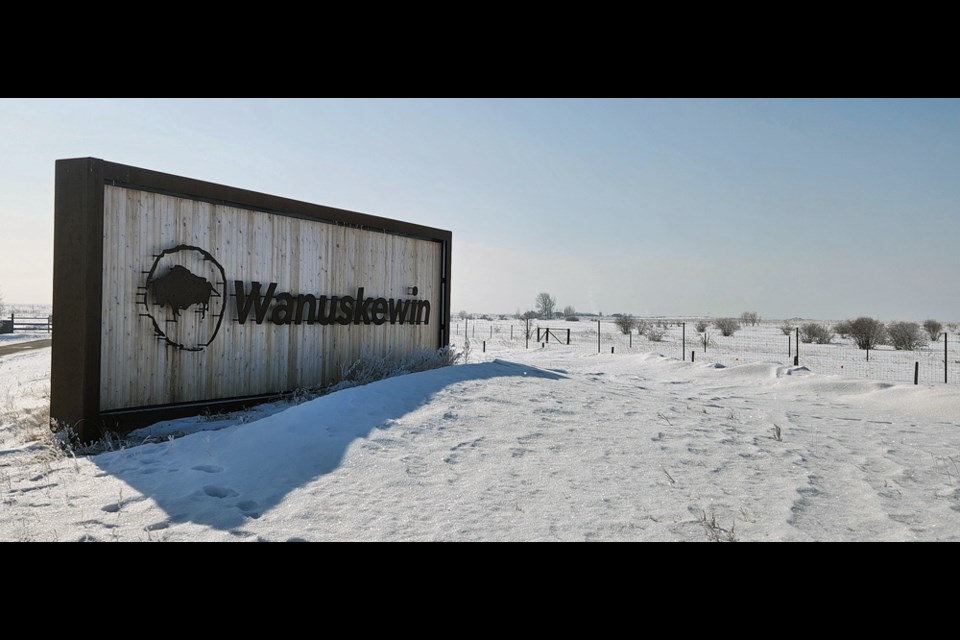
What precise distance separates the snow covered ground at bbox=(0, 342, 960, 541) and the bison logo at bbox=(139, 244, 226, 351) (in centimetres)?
135

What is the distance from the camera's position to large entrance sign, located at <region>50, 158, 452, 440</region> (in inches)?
303

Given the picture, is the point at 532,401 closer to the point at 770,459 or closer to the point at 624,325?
the point at 770,459

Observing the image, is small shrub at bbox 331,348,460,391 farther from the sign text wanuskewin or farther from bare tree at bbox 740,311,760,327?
bare tree at bbox 740,311,760,327

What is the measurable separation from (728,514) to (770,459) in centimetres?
211

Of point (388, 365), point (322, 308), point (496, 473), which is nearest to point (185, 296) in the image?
point (322, 308)

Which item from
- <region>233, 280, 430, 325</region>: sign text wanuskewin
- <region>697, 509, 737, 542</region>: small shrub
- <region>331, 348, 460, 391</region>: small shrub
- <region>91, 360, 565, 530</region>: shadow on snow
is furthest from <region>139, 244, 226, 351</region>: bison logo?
<region>697, 509, 737, 542</region>: small shrub

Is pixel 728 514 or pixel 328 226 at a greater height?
pixel 328 226

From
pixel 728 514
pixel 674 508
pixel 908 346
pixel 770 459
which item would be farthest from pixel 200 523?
pixel 908 346

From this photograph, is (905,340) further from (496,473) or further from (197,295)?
(197,295)

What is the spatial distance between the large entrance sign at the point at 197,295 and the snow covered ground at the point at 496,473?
0.70 metres

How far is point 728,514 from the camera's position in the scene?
4527 mm

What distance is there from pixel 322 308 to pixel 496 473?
642 centimetres

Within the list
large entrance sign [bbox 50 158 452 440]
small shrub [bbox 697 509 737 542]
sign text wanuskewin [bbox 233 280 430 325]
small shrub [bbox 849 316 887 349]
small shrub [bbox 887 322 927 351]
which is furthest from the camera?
small shrub [bbox 849 316 887 349]

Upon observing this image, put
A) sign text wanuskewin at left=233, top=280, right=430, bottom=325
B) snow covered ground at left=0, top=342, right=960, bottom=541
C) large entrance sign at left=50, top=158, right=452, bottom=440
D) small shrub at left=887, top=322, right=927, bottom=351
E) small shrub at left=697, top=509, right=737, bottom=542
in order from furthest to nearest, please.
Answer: small shrub at left=887, top=322, right=927, bottom=351 → sign text wanuskewin at left=233, top=280, right=430, bottom=325 → large entrance sign at left=50, top=158, right=452, bottom=440 → snow covered ground at left=0, top=342, right=960, bottom=541 → small shrub at left=697, top=509, right=737, bottom=542
